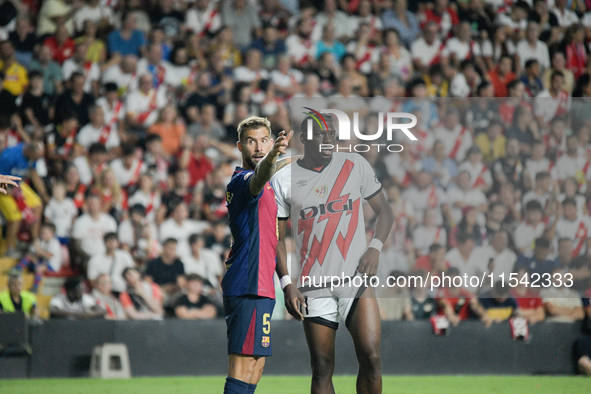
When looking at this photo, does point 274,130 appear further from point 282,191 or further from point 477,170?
point 282,191

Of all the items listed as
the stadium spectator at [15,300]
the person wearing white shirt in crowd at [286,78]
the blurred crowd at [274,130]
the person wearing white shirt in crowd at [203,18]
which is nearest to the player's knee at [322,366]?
the blurred crowd at [274,130]

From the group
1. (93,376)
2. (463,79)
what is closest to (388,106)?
(463,79)

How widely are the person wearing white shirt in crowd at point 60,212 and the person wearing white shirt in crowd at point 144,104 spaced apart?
5.46 feet

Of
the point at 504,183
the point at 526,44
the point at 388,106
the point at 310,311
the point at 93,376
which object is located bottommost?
the point at 93,376

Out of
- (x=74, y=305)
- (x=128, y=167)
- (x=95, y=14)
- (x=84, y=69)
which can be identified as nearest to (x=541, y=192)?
(x=128, y=167)

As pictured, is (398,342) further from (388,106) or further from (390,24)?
(390,24)

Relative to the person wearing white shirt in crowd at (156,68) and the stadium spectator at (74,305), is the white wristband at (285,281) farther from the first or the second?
the person wearing white shirt in crowd at (156,68)

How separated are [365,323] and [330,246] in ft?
1.95

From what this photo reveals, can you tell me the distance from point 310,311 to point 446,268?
9.30 feet

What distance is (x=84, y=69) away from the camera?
10.9 m

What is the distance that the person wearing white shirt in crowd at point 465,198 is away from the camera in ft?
25.0

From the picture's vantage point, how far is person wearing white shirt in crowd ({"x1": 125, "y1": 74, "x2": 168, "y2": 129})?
10664 mm

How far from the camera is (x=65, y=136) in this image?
10242mm

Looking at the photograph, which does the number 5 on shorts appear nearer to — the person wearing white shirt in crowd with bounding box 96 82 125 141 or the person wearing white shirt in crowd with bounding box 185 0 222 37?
the person wearing white shirt in crowd with bounding box 96 82 125 141
